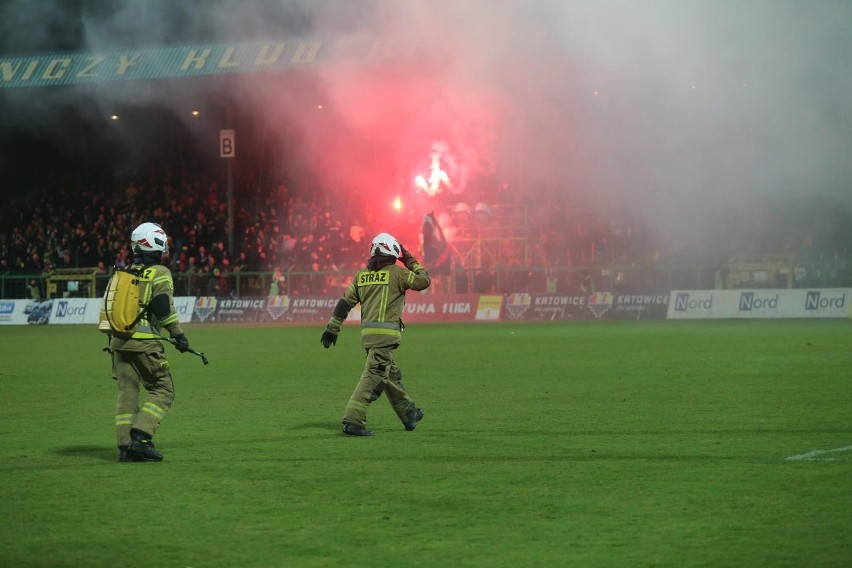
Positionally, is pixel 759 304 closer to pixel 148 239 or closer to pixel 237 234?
pixel 237 234

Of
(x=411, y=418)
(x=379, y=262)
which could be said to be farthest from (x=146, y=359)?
(x=411, y=418)

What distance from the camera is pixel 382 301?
10430 millimetres

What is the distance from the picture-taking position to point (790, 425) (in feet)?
34.1

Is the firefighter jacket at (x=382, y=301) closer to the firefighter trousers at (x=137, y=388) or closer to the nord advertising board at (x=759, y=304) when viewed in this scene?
the firefighter trousers at (x=137, y=388)

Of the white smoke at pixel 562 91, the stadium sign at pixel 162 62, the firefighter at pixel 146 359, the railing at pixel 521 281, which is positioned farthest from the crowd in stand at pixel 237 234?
the firefighter at pixel 146 359

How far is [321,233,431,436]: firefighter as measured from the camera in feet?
33.7

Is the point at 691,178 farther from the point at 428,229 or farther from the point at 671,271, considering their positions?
the point at 428,229

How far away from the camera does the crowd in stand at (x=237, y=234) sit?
114 ft

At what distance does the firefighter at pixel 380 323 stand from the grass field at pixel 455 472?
32 cm

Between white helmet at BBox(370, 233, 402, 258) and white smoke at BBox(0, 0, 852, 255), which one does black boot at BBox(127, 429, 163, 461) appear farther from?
white smoke at BBox(0, 0, 852, 255)

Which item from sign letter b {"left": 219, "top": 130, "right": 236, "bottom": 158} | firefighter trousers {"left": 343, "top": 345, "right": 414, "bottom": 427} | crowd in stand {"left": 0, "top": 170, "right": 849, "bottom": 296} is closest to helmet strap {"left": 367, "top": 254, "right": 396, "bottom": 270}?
firefighter trousers {"left": 343, "top": 345, "right": 414, "bottom": 427}

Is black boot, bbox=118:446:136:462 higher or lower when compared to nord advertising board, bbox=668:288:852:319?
lower

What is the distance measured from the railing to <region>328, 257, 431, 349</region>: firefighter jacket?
22.9m

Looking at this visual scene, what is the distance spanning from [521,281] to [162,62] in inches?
495
